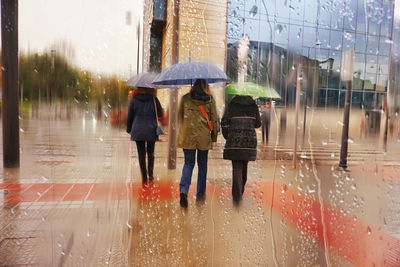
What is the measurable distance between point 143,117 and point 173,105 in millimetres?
1621

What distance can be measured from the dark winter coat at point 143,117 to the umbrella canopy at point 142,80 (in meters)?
0.13

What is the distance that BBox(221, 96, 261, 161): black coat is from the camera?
3.02 meters

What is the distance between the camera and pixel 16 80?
14.4 feet

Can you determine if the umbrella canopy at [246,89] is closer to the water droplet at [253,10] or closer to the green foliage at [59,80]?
the water droplet at [253,10]

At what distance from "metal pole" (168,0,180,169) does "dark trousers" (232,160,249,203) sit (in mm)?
2095

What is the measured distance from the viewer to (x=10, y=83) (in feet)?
14.3

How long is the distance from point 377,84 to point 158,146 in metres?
6.59

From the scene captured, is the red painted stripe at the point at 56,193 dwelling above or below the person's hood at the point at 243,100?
below

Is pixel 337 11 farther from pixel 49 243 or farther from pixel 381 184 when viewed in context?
pixel 49 243

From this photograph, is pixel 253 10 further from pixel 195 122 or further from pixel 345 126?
pixel 345 126

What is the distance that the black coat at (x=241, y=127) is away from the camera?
3021 mm

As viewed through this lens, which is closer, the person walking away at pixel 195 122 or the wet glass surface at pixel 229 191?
the wet glass surface at pixel 229 191

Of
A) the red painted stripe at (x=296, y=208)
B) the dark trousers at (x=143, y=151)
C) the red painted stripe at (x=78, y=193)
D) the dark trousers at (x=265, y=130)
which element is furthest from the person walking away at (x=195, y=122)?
the dark trousers at (x=265, y=130)

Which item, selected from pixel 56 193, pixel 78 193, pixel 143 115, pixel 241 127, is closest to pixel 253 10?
pixel 241 127
